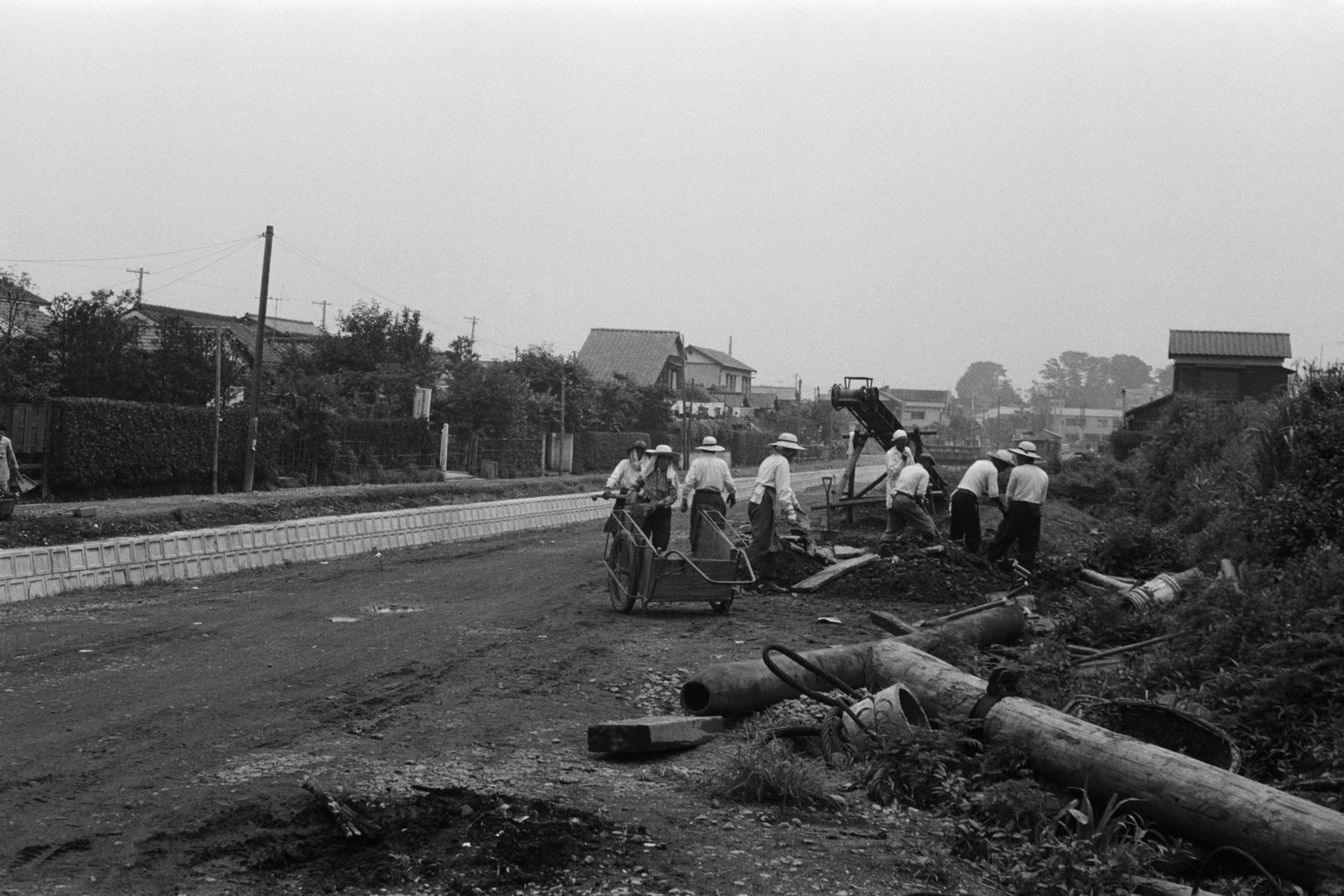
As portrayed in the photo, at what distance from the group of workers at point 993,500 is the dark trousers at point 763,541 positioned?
2.09 metres

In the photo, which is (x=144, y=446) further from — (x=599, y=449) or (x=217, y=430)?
(x=599, y=449)

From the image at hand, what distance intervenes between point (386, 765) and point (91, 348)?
26.6m

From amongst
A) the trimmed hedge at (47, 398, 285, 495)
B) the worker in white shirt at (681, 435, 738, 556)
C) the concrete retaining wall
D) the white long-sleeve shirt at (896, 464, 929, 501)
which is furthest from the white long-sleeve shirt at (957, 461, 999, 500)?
the trimmed hedge at (47, 398, 285, 495)

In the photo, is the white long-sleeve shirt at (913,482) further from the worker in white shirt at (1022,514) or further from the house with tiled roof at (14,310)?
the house with tiled roof at (14,310)

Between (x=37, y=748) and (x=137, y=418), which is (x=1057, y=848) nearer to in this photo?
(x=37, y=748)

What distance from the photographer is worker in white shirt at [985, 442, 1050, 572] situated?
15672 millimetres

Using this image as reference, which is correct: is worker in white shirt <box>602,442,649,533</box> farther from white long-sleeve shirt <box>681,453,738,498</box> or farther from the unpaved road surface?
the unpaved road surface

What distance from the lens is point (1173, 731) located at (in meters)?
7.14

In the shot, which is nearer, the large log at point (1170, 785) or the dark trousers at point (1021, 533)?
the large log at point (1170, 785)

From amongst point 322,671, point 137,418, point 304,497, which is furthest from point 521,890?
point 137,418

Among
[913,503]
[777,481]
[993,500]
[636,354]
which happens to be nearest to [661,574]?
[777,481]

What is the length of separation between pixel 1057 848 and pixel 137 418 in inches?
977

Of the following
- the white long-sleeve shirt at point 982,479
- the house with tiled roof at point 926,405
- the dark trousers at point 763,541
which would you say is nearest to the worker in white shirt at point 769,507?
the dark trousers at point 763,541

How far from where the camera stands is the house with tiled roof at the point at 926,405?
12500cm
